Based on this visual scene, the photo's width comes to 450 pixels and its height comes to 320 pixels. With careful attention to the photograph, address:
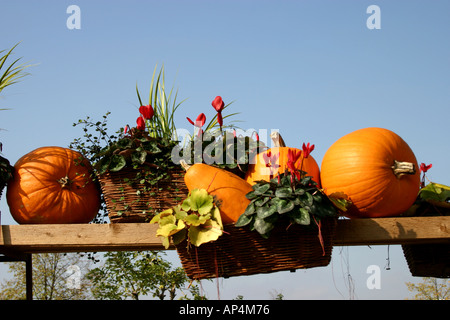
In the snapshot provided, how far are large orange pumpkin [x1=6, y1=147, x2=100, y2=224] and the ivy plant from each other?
3.36 ft

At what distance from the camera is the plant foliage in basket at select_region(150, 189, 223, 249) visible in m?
2.21

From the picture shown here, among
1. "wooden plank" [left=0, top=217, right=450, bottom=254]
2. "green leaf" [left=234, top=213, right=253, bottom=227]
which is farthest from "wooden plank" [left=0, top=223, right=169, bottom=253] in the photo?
"green leaf" [left=234, top=213, right=253, bottom=227]

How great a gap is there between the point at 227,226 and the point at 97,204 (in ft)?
3.15

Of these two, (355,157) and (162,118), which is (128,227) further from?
(355,157)

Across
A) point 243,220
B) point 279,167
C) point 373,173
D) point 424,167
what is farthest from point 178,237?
point 424,167

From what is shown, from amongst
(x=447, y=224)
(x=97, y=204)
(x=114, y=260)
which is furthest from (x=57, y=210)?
(x=114, y=260)

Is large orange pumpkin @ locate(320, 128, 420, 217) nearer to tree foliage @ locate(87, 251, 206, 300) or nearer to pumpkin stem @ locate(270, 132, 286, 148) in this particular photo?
pumpkin stem @ locate(270, 132, 286, 148)

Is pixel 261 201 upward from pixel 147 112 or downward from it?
downward

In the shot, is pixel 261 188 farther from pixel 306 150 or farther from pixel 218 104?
pixel 218 104

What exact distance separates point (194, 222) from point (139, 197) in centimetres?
52

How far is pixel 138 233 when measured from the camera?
2518mm

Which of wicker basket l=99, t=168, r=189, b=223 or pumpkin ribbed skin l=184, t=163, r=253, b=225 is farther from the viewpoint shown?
wicker basket l=99, t=168, r=189, b=223

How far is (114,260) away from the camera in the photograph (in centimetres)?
588
